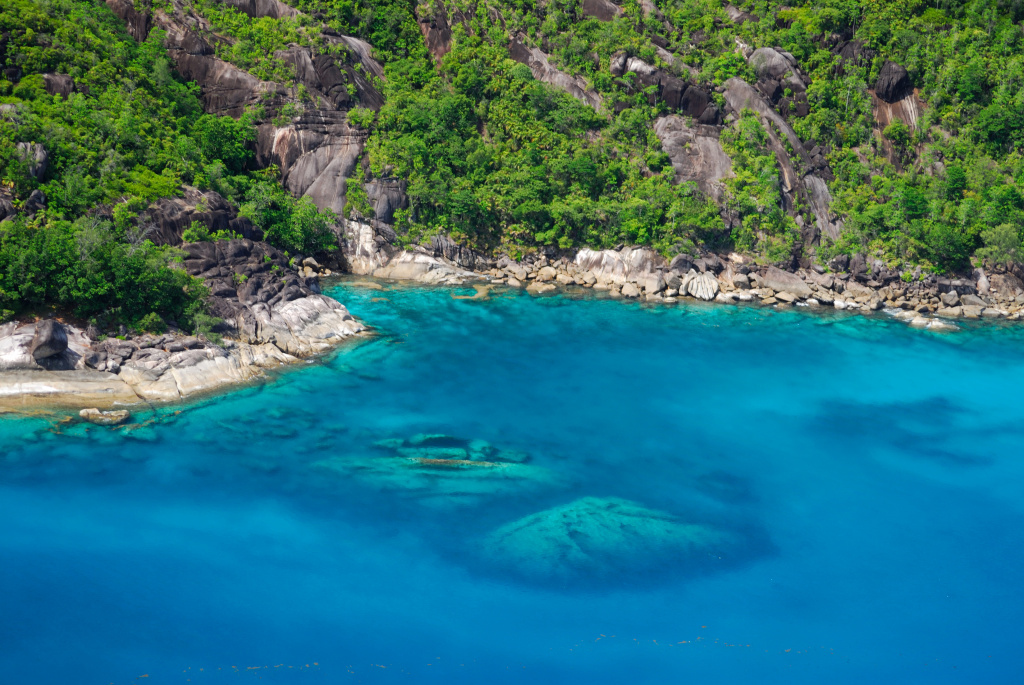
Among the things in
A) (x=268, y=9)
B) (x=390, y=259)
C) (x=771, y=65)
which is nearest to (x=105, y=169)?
(x=390, y=259)

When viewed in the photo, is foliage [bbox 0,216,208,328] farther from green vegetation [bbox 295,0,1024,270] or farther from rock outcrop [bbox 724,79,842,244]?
rock outcrop [bbox 724,79,842,244]

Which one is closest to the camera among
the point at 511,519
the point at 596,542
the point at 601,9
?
the point at 596,542

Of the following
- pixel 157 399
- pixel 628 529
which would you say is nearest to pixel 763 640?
pixel 628 529

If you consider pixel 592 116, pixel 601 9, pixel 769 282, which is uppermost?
pixel 601 9

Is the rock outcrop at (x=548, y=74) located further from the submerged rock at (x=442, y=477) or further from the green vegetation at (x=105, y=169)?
the submerged rock at (x=442, y=477)

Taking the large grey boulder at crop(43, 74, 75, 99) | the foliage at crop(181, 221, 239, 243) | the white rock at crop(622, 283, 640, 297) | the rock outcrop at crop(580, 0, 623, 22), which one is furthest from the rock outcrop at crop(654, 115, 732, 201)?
the large grey boulder at crop(43, 74, 75, 99)

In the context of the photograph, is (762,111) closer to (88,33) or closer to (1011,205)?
Result: (1011,205)

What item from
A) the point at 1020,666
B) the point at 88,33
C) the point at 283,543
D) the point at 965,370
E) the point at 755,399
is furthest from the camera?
the point at 88,33

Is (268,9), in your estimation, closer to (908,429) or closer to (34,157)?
(34,157)
